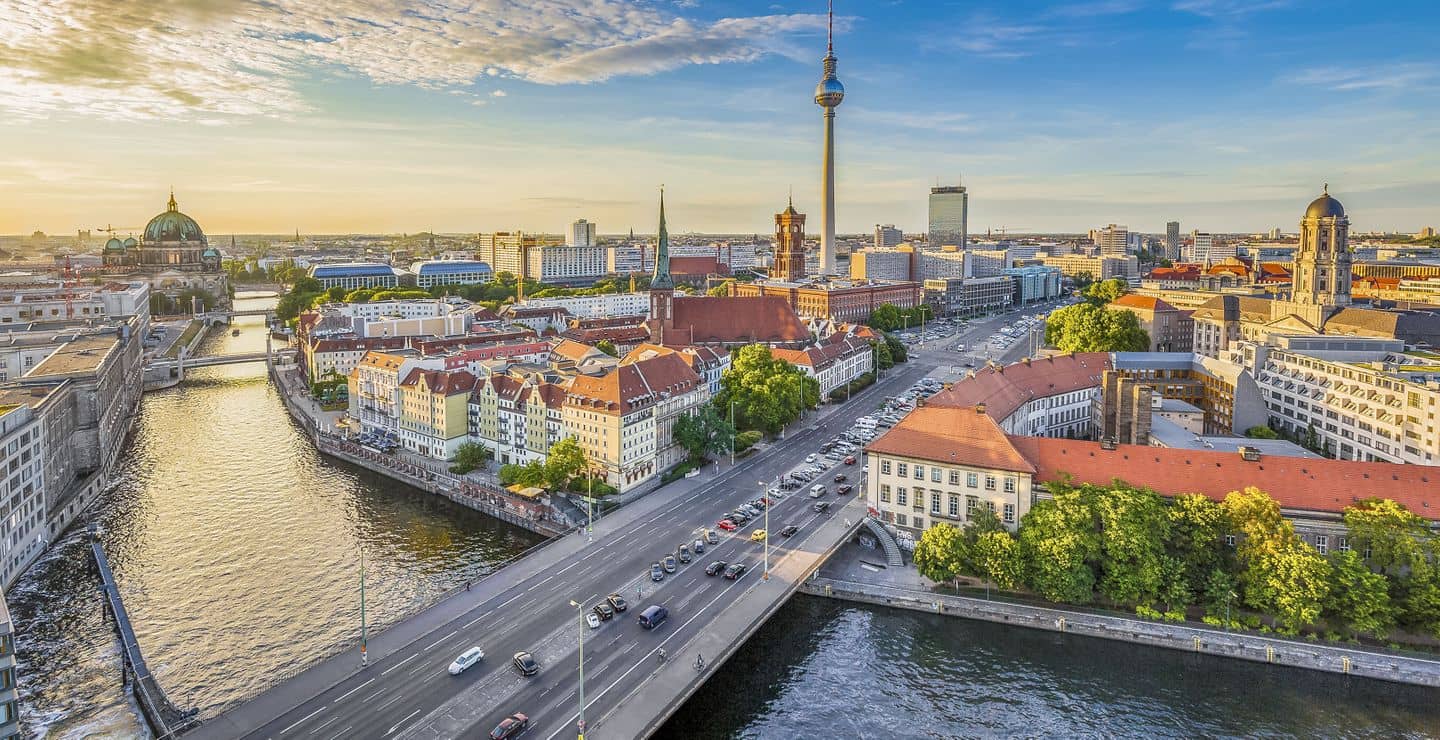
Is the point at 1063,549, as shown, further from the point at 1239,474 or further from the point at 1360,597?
the point at 1360,597

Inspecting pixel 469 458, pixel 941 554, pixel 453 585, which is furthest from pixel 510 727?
pixel 469 458

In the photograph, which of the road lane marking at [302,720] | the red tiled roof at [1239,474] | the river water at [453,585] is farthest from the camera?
the red tiled roof at [1239,474]

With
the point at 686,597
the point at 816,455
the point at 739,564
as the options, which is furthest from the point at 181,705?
the point at 816,455

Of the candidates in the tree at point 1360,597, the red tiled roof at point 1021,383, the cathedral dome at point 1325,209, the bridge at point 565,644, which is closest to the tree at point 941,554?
the bridge at point 565,644

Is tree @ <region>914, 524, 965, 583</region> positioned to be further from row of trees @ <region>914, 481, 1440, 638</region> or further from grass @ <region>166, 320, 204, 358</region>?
grass @ <region>166, 320, 204, 358</region>

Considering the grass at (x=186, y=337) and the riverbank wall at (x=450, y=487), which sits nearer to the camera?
the riverbank wall at (x=450, y=487)

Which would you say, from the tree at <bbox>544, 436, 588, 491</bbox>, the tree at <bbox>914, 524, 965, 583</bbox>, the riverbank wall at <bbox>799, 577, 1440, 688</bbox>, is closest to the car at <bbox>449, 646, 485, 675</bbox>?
the riverbank wall at <bbox>799, 577, 1440, 688</bbox>

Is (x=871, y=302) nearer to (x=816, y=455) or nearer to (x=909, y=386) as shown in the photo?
(x=909, y=386)

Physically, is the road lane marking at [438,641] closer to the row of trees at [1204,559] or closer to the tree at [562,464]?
the tree at [562,464]
